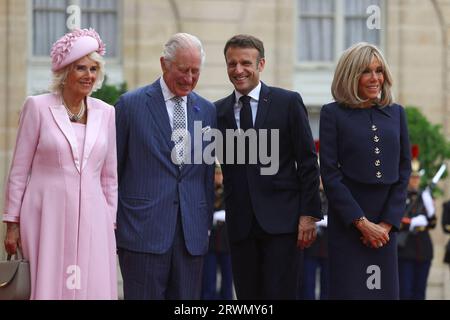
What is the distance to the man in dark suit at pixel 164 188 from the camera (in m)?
9.13

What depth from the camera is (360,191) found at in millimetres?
9492

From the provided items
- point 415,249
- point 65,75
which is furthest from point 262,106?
point 415,249

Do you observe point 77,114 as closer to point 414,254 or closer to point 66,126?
point 66,126

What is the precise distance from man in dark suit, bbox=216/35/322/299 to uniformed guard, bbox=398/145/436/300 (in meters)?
7.91

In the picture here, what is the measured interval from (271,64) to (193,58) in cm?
1308

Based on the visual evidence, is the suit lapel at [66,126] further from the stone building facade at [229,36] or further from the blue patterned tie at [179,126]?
the stone building facade at [229,36]

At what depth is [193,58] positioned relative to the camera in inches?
363

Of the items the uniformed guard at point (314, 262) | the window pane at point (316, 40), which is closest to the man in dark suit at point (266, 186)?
the uniformed guard at point (314, 262)

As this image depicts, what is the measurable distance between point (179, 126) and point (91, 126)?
0.73 m

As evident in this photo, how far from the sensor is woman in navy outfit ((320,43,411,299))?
9.43 meters

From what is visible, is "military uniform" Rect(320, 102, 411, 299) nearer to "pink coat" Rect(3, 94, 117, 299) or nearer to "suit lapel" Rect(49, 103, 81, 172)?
"pink coat" Rect(3, 94, 117, 299)

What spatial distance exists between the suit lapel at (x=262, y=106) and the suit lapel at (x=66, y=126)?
150 cm
